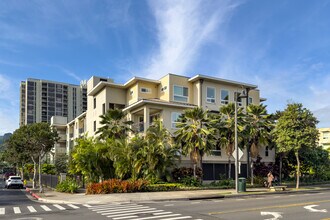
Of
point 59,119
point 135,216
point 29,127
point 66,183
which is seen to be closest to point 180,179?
point 66,183

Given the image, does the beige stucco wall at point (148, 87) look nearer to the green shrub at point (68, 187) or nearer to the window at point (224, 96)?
the window at point (224, 96)

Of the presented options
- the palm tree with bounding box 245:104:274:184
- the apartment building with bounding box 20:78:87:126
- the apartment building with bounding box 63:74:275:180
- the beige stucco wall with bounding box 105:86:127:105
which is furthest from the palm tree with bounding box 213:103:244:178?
the apartment building with bounding box 20:78:87:126

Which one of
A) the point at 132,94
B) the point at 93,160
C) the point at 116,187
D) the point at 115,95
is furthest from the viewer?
the point at 115,95

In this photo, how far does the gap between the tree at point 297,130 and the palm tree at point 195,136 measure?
22.0 feet

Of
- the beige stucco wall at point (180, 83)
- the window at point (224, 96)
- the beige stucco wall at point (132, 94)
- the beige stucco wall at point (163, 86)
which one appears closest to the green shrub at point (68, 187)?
the beige stucco wall at point (132, 94)

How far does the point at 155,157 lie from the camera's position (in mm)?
27141

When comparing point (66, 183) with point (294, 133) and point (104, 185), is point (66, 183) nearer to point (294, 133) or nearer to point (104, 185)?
point (104, 185)

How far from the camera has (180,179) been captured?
1172 inches

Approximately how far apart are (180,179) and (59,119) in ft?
169

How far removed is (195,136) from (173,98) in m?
Answer: 7.17

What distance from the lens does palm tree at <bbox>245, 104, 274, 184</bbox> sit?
3301 cm

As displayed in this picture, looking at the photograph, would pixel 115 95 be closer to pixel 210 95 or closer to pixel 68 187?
pixel 210 95

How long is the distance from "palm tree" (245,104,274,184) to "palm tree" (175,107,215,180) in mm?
5257

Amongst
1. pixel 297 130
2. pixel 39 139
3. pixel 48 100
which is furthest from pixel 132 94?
pixel 48 100
